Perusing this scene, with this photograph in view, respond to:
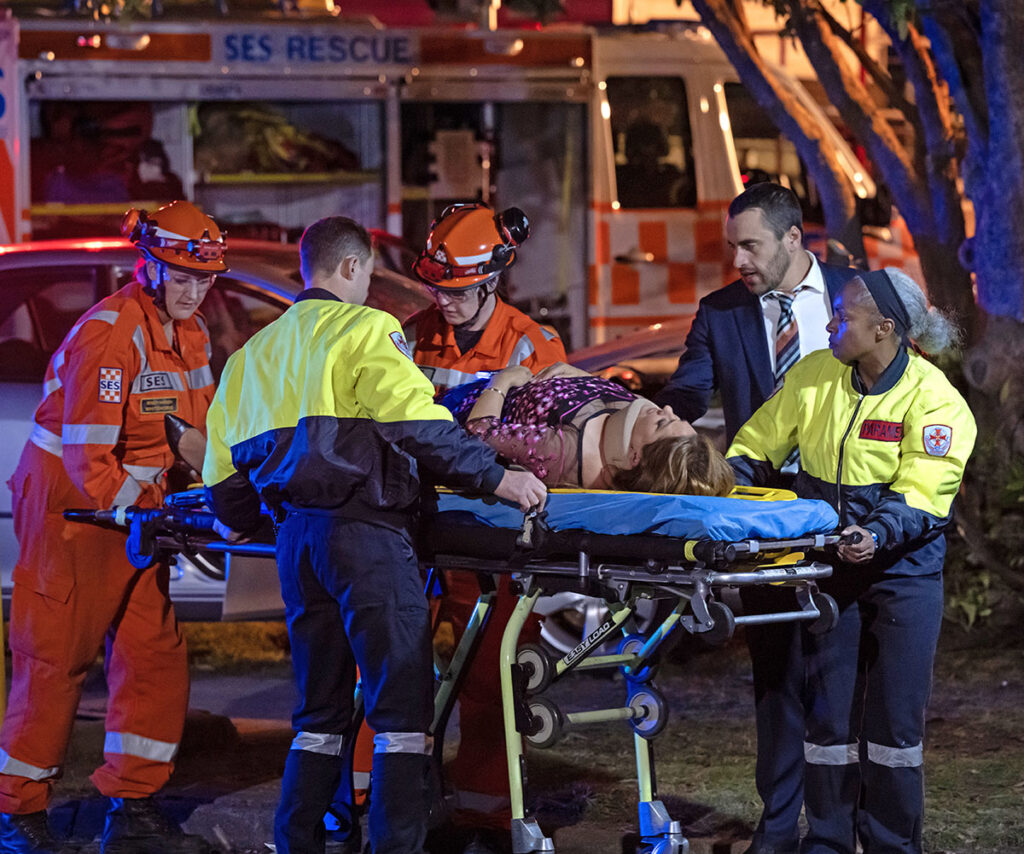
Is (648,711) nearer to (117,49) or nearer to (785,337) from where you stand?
(785,337)

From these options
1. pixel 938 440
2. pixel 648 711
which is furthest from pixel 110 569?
pixel 938 440

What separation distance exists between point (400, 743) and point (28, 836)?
148cm

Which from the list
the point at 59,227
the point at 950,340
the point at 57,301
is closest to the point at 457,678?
the point at 950,340

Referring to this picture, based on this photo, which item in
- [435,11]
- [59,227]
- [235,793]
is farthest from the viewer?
[435,11]

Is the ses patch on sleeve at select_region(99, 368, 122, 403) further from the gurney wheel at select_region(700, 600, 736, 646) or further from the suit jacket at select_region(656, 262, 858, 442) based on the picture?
the gurney wheel at select_region(700, 600, 736, 646)

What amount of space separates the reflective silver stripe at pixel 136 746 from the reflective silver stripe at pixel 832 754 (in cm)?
206

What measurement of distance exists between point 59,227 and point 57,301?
8.30 feet

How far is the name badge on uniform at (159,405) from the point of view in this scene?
5.44 m

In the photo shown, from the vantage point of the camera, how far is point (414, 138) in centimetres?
1036

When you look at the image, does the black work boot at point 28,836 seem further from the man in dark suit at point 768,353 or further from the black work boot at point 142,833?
the man in dark suit at point 768,353

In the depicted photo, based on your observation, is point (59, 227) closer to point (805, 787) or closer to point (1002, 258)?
point (1002, 258)

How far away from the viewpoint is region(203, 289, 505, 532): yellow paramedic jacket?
176 inches

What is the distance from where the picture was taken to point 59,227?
10117 millimetres

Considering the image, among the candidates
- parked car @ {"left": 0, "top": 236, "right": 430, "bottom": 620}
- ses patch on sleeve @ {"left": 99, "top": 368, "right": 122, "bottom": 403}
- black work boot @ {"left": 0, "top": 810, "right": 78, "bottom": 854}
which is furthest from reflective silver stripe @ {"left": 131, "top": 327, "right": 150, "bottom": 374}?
parked car @ {"left": 0, "top": 236, "right": 430, "bottom": 620}
